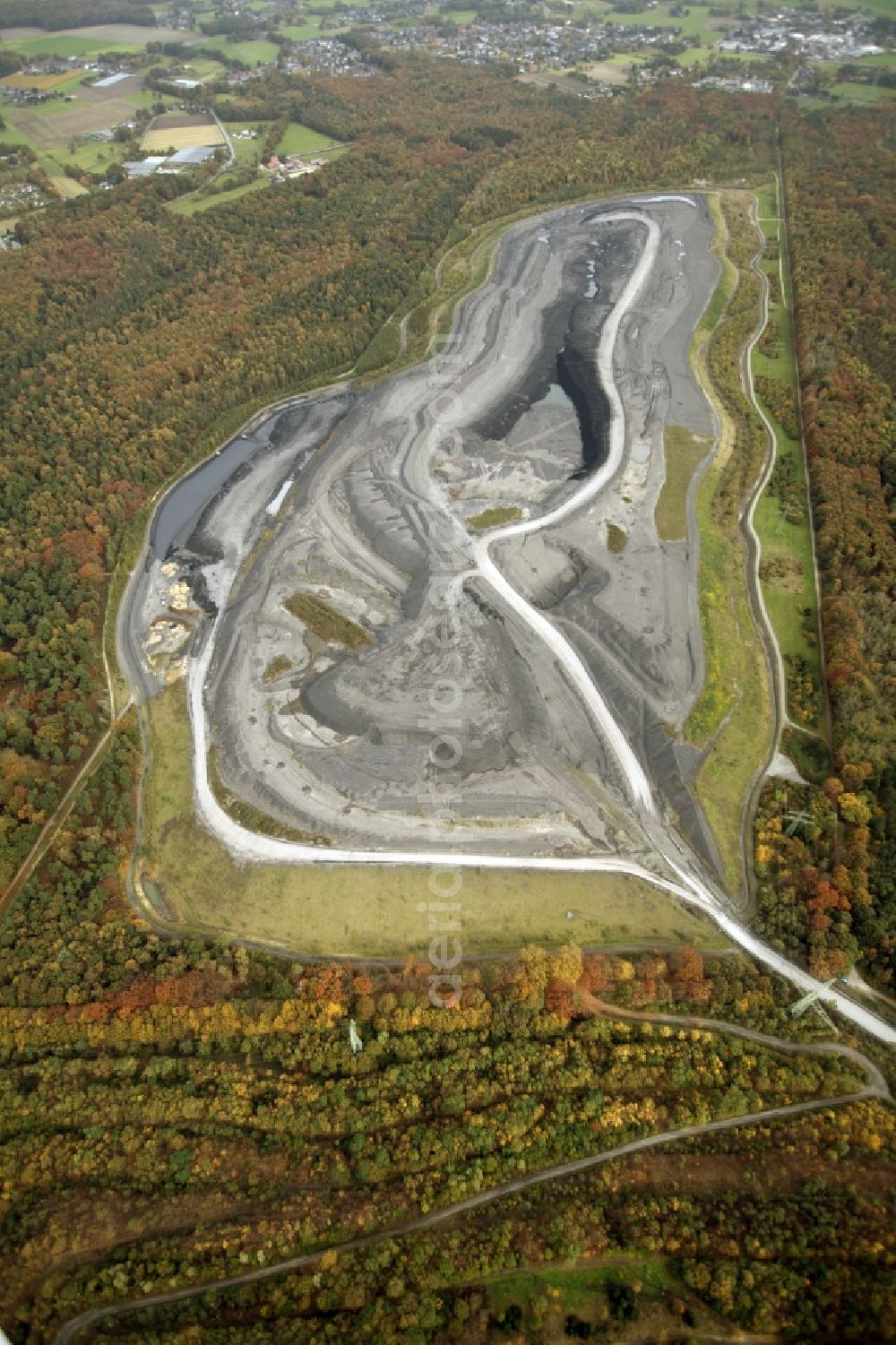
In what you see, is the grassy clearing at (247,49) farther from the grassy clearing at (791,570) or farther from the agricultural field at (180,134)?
the grassy clearing at (791,570)

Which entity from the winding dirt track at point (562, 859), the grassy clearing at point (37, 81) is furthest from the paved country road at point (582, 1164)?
the grassy clearing at point (37, 81)

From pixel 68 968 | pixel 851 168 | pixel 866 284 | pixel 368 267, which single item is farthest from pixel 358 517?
pixel 851 168

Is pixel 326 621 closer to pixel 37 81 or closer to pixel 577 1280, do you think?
pixel 577 1280

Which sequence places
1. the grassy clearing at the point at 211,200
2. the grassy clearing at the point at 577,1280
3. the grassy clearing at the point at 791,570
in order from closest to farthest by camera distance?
the grassy clearing at the point at 577,1280 → the grassy clearing at the point at 791,570 → the grassy clearing at the point at 211,200

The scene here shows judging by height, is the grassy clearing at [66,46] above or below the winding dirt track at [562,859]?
above

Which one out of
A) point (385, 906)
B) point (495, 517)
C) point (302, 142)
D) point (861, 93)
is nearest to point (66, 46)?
point (302, 142)

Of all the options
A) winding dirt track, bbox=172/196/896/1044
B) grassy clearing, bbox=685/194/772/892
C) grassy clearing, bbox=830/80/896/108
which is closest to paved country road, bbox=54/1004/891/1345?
winding dirt track, bbox=172/196/896/1044
